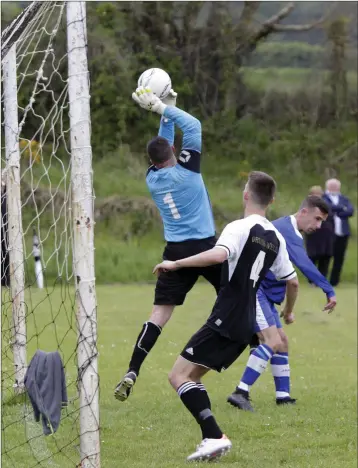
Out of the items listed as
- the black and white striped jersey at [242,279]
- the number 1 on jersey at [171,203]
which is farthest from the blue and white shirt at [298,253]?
the black and white striped jersey at [242,279]

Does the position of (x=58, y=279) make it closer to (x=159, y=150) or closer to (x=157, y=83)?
(x=159, y=150)

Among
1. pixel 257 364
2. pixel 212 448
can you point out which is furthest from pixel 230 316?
pixel 257 364

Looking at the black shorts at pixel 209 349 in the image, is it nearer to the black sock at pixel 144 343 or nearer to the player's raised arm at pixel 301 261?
the black sock at pixel 144 343

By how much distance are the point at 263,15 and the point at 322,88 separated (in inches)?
124

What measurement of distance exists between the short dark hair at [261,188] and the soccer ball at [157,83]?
1374 millimetres

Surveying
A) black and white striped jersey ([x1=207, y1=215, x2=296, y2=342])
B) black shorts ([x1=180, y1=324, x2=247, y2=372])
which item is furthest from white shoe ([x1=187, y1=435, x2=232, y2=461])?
black and white striped jersey ([x1=207, y1=215, x2=296, y2=342])

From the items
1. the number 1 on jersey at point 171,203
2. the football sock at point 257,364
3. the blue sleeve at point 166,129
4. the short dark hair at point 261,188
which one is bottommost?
the football sock at point 257,364

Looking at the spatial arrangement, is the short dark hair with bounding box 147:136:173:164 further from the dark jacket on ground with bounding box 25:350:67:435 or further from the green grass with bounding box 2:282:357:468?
the dark jacket on ground with bounding box 25:350:67:435

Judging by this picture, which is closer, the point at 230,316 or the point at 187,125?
the point at 230,316

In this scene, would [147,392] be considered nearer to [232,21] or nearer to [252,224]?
[252,224]

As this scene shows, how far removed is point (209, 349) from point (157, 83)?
7.09ft

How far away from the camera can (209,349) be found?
6.36 meters

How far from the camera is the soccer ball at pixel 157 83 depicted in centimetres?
741

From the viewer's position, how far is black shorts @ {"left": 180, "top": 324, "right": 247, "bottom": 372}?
250 inches
